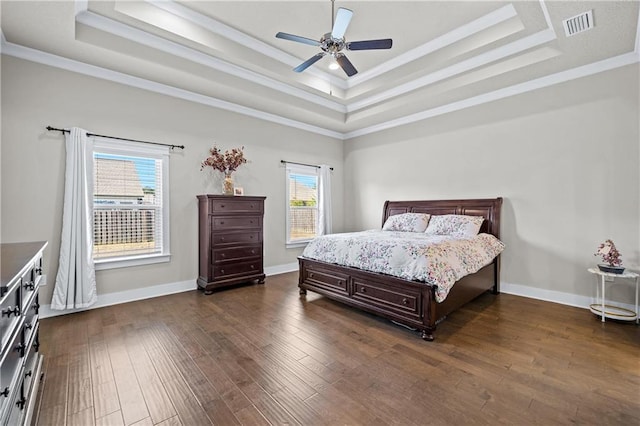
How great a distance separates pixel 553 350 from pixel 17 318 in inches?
142

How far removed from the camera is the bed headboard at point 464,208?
416 centimetres

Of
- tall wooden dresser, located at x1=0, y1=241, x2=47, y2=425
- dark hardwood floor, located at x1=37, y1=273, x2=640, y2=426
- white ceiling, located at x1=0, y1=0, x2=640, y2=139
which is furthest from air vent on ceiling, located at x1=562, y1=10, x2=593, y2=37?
tall wooden dresser, located at x1=0, y1=241, x2=47, y2=425

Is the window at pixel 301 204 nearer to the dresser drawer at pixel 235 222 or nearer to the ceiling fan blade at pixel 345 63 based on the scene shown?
the dresser drawer at pixel 235 222

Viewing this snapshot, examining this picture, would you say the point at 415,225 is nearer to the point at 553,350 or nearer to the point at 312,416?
the point at 553,350

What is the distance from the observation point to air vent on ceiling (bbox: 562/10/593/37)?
2588 mm

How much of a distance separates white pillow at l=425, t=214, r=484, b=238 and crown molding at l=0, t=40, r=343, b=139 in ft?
10.2

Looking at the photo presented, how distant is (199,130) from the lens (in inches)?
170

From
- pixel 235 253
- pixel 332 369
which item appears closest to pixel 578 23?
pixel 332 369

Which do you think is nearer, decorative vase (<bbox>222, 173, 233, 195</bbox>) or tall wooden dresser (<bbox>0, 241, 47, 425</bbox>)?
tall wooden dresser (<bbox>0, 241, 47, 425</bbox>)

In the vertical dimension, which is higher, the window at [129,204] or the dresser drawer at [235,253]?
the window at [129,204]

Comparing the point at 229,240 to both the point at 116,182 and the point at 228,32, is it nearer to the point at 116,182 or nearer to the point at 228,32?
the point at 116,182

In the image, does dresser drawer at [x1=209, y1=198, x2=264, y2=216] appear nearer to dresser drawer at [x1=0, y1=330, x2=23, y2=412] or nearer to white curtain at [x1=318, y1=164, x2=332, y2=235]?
white curtain at [x1=318, y1=164, x2=332, y2=235]

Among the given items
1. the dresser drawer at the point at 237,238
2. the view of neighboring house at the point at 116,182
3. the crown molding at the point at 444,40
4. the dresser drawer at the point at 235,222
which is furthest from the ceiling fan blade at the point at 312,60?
the view of neighboring house at the point at 116,182

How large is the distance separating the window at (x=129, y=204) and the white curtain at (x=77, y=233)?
0.54ft
